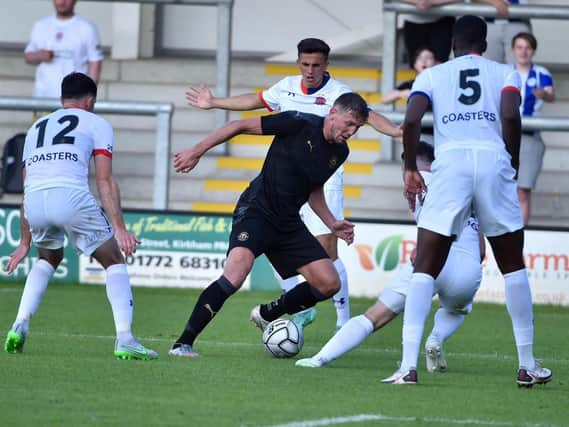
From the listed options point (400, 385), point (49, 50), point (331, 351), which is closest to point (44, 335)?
point (331, 351)

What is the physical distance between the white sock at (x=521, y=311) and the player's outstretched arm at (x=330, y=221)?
1603 mm

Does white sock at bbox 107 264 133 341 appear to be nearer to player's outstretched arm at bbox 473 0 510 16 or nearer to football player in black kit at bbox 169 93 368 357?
football player in black kit at bbox 169 93 368 357

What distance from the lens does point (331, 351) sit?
8.50 metres

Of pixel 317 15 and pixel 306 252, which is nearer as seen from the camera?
pixel 306 252

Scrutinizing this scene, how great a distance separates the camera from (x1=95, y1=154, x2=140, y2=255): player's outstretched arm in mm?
8625

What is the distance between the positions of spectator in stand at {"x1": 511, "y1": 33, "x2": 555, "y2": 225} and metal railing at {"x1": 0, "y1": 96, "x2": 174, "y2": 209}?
391 cm

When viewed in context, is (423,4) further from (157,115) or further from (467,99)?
(467,99)

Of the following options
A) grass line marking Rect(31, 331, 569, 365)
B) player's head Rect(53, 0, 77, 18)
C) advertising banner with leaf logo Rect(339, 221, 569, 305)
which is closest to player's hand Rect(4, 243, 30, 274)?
grass line marking Rect(31, 331, 569, 365)

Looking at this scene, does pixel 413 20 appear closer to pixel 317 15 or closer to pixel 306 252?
pixel 317 15

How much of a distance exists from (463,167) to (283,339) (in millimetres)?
2196

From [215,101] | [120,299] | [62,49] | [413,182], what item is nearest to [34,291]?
[120,299]

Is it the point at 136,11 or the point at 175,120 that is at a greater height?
the point at 136,11

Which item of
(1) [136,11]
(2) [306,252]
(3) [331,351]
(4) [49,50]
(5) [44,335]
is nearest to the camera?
(3) [331,351]

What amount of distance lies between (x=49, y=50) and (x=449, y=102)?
9.16m
